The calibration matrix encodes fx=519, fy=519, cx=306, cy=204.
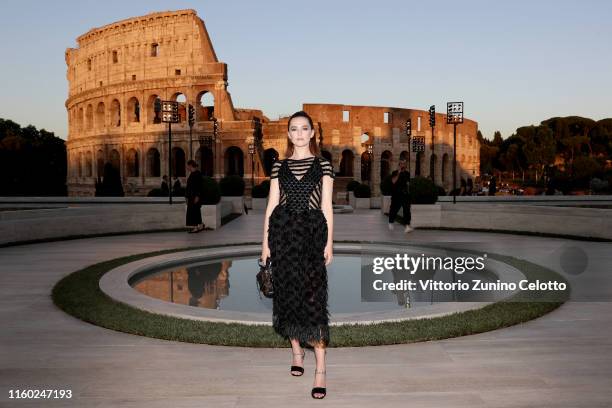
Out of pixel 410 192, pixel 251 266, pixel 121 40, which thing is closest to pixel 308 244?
pixel 251 266

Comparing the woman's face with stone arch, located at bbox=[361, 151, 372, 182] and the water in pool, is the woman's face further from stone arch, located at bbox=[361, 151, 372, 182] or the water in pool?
stone arch, located at bbox=[361, 151, 372, 182]

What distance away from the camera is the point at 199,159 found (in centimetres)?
5291

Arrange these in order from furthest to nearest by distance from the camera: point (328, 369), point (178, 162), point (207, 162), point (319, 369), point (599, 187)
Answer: point (207, 162) → point (178, 162) → point (599, 187) → point (328, 369) → point (319, 369)

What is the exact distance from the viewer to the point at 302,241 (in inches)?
162

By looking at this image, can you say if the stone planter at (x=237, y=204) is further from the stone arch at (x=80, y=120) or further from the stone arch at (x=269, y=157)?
the stone arch at (x=80, y=120)

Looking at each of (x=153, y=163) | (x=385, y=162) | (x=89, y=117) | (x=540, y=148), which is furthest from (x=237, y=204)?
(x=540, y=148)

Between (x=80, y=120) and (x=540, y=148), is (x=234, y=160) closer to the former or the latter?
(x=80, y=120)

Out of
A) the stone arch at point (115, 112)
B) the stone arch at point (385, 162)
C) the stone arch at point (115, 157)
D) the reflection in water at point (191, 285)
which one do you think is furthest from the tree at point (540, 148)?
the reflection in water at point (191, 285)

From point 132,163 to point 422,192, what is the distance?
4425 centimetres

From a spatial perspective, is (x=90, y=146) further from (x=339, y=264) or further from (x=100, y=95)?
(x=339, y=264)

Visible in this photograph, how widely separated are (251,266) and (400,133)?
52.6 metres

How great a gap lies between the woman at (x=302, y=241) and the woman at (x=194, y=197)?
36.0 ft

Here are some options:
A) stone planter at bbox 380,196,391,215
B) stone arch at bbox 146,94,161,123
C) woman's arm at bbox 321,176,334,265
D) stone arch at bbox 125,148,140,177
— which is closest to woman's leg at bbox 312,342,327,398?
woman's arm at bbox 321,176,334,265

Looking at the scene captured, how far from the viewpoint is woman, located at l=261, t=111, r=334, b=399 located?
4121mm
